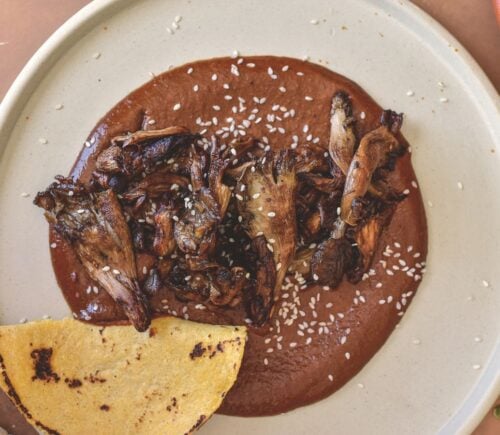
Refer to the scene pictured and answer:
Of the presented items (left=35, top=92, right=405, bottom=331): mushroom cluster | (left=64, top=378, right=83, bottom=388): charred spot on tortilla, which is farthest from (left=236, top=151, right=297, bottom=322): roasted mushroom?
(left=64, top=378, right=83, bottom=388): charred spot on tortilla

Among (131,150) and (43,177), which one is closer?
(131,150)

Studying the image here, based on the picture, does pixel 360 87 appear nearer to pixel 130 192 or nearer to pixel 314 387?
pixel 130 192

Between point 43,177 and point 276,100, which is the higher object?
point 276,100

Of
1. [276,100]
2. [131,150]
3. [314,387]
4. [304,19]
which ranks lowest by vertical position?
[314,387]

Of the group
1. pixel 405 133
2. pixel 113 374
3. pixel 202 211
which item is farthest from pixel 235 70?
pixel 113 374

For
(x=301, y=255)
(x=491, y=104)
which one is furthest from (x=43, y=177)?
(x=491, y=104)

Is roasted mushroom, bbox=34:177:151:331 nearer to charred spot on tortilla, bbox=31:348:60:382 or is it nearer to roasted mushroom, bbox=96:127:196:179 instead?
roasted mushroom, bbox=96:127:196:179
